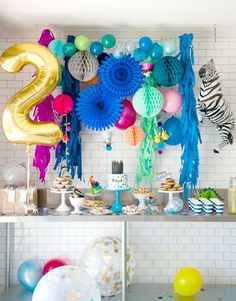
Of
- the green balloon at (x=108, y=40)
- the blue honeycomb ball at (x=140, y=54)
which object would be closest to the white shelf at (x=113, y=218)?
the blue honeycomb ball at (x=140, y=54)

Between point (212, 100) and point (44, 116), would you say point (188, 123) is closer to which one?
point (212, 100)

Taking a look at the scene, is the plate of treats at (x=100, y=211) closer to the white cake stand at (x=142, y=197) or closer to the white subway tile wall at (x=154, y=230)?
the white cake stand at (x=142, y=197)

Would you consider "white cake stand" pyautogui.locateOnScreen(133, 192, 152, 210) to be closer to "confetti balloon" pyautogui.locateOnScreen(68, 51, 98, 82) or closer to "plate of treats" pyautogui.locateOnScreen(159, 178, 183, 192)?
"plate of treats" pyautogui.locateOnScreen(159, 178, 183, 192)

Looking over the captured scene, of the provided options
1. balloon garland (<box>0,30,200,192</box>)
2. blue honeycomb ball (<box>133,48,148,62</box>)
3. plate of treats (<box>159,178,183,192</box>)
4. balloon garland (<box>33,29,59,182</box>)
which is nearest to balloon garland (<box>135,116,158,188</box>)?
balloon garland (<box>0,30,200,192</box>)

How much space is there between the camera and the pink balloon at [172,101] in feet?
11.0

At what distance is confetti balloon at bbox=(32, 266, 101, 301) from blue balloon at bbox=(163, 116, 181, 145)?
1.33 meters

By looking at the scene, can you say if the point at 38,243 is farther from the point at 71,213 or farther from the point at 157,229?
the point at 157,229

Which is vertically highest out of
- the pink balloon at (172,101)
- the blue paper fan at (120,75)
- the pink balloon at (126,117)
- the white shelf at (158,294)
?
the blue paper fan at (120,75)

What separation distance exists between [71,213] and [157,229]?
857mm

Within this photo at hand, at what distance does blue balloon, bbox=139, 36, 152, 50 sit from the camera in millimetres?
3285

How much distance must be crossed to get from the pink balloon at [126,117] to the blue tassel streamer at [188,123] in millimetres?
410

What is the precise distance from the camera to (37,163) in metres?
3.42

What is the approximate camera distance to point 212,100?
332 cm

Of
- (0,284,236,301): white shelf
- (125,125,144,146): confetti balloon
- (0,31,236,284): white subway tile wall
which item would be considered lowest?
(0,284,236,301): white shelf
